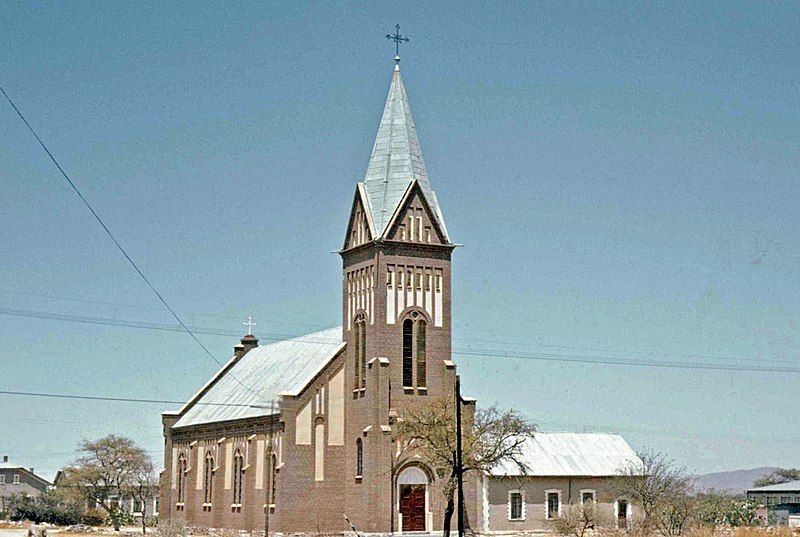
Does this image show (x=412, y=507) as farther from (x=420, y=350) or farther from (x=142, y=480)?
(x=142, y=480)

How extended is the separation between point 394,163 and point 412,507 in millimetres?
21746

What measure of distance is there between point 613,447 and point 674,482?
16394 millimetres

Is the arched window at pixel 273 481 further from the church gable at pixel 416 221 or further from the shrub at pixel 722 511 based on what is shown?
the shrub at pixel 722 511

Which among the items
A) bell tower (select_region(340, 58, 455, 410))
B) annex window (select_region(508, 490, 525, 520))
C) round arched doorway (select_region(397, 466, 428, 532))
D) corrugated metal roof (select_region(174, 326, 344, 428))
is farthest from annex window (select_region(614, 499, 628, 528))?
corrugated metal roof (select_region(174, 326, 344, 428))

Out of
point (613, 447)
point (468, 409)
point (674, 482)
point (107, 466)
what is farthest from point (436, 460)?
point (107, 466)

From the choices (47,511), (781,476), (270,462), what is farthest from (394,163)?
(781,476)

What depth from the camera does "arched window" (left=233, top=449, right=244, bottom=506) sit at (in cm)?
8131

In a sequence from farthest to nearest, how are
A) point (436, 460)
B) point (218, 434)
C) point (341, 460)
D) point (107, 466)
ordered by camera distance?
point (107, 466)
point (218, 434)
point (341, 460)
point (436, 460)

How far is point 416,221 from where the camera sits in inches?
3019

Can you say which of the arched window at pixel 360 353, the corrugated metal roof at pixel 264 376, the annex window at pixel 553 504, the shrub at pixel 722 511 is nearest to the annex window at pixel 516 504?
the annex window at pixel 553 504

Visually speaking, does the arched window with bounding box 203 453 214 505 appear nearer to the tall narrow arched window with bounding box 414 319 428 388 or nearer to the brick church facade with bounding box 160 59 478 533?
the brick church facade with bounding box 160 59 478 533

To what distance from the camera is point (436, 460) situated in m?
69.9

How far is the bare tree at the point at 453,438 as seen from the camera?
68438 mm

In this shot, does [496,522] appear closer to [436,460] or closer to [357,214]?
[436,460]
